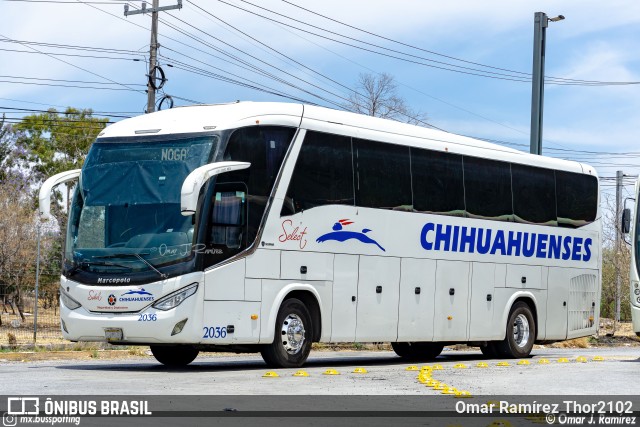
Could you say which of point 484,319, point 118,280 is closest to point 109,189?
point 118,280

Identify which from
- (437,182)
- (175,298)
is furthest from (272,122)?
(437,182)

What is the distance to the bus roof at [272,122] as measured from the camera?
1692 cm

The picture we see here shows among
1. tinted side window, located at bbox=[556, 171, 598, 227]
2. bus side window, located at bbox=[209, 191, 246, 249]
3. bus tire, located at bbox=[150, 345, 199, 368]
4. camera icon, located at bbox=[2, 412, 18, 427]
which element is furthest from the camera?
tinted side window, located at bbox=[556, 171, 598, 227]

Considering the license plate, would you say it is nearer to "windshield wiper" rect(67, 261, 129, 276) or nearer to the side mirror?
"windshield wiper" rect(67, 261, 129, 276)

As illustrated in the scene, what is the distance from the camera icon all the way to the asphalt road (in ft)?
7.27

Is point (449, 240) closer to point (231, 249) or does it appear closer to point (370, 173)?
point (370, 173)

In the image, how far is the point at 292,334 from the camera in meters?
17.6

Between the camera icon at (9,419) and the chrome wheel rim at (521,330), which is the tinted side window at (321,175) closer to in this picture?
the chrome wheel rim at (521,330)

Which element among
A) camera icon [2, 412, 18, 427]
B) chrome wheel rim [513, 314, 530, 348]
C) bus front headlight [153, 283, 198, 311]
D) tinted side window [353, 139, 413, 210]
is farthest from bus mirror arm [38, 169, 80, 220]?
chrome wheel rim [513, 314, 530, 348]

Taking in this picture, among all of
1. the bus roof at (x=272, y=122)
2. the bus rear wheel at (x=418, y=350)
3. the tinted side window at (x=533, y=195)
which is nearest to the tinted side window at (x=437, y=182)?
the bus roof at (x=272, y=122)

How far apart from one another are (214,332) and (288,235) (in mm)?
2005

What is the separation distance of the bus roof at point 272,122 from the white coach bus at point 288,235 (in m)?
0.04

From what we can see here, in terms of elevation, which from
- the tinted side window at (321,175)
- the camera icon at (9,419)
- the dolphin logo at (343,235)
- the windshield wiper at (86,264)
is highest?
the tinted side window at (321,175)

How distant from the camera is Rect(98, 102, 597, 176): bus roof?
1692 cm
